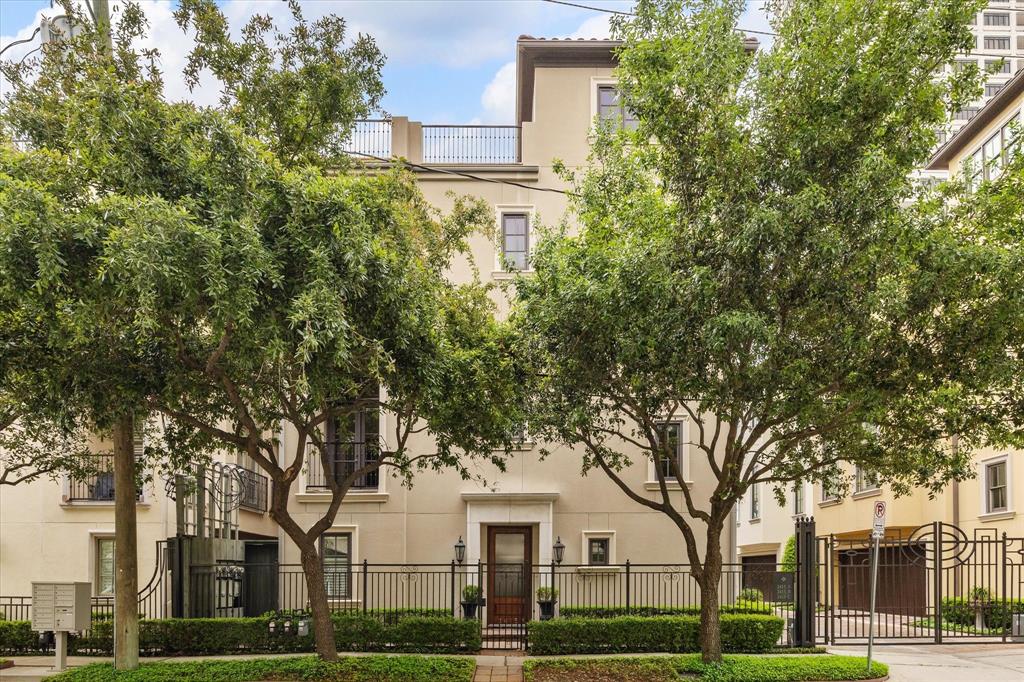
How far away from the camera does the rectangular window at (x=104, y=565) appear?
71.2 feet

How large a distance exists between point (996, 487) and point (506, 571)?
13.9m

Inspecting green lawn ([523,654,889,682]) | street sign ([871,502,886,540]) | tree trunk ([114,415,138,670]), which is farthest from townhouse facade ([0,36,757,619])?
street sign ([871,502,886,540])

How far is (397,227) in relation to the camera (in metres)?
13.5

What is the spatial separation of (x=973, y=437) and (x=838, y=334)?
4144mm

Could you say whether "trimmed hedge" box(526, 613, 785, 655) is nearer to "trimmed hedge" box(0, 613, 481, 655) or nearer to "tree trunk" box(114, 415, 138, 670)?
"trimmed hedge" box(0, 613, 481, 655)

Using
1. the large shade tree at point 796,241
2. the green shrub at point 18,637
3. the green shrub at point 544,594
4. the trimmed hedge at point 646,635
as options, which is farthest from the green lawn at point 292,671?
the green shrub at point 544,594

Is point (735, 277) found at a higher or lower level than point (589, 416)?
higher

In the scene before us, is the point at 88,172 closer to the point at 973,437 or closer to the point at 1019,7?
the point at 973,437

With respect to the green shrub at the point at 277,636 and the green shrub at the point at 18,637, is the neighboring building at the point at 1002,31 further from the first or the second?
the green shrub at the point at 18,637

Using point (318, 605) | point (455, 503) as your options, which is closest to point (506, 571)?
point (455, 503)

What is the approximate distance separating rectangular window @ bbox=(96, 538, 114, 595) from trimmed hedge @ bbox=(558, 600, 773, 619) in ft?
33.2

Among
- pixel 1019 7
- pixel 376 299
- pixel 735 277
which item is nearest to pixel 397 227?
pixel 376 299

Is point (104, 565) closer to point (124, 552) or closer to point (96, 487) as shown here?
point (96, 487)

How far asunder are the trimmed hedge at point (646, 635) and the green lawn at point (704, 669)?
1.28 metres
